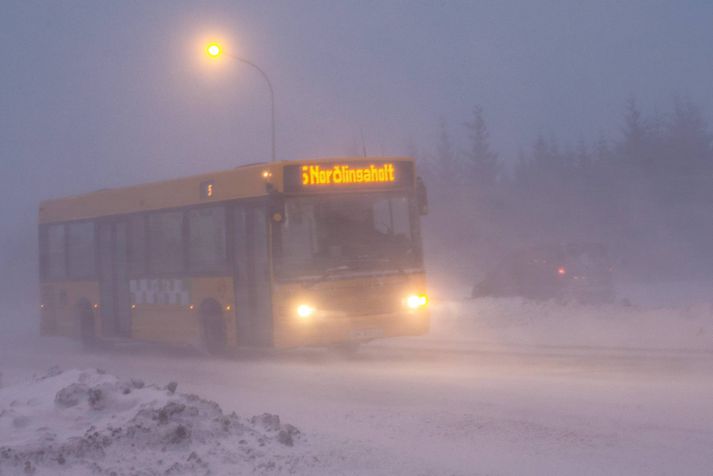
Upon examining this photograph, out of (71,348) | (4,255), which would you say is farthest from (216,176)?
(4,255)

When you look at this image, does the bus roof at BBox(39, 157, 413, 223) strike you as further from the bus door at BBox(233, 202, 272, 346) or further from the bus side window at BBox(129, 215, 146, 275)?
the bus door at BBox(233, 202, 272, 346)

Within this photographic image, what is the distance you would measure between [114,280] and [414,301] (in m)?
7.62

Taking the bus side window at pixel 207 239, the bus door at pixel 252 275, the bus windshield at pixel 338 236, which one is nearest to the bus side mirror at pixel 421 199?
the bus windshield at pixel 338 236

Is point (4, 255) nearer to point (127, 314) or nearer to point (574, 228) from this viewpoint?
point (574, 228)

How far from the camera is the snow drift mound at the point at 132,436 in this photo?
732 cm

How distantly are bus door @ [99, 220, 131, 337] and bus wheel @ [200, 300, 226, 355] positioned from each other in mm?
2906

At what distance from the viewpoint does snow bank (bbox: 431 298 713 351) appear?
61.1 ft

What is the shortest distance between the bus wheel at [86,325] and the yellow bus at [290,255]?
313 centimetres

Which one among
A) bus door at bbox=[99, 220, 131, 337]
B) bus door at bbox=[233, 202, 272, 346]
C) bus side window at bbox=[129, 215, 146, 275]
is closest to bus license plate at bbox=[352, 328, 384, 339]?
bus door at bbox=[233, 202, 272, 346]

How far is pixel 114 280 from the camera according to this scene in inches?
820

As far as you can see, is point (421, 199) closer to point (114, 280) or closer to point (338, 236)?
point (338, 236)

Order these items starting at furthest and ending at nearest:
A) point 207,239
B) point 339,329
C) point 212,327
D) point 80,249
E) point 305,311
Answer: point 80,249 → point 212,327 → point 207,239 → point 339,329 → point 305,311

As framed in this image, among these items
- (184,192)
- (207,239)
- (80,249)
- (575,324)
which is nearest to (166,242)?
(184,192)

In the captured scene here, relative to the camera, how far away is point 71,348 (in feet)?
80.0
